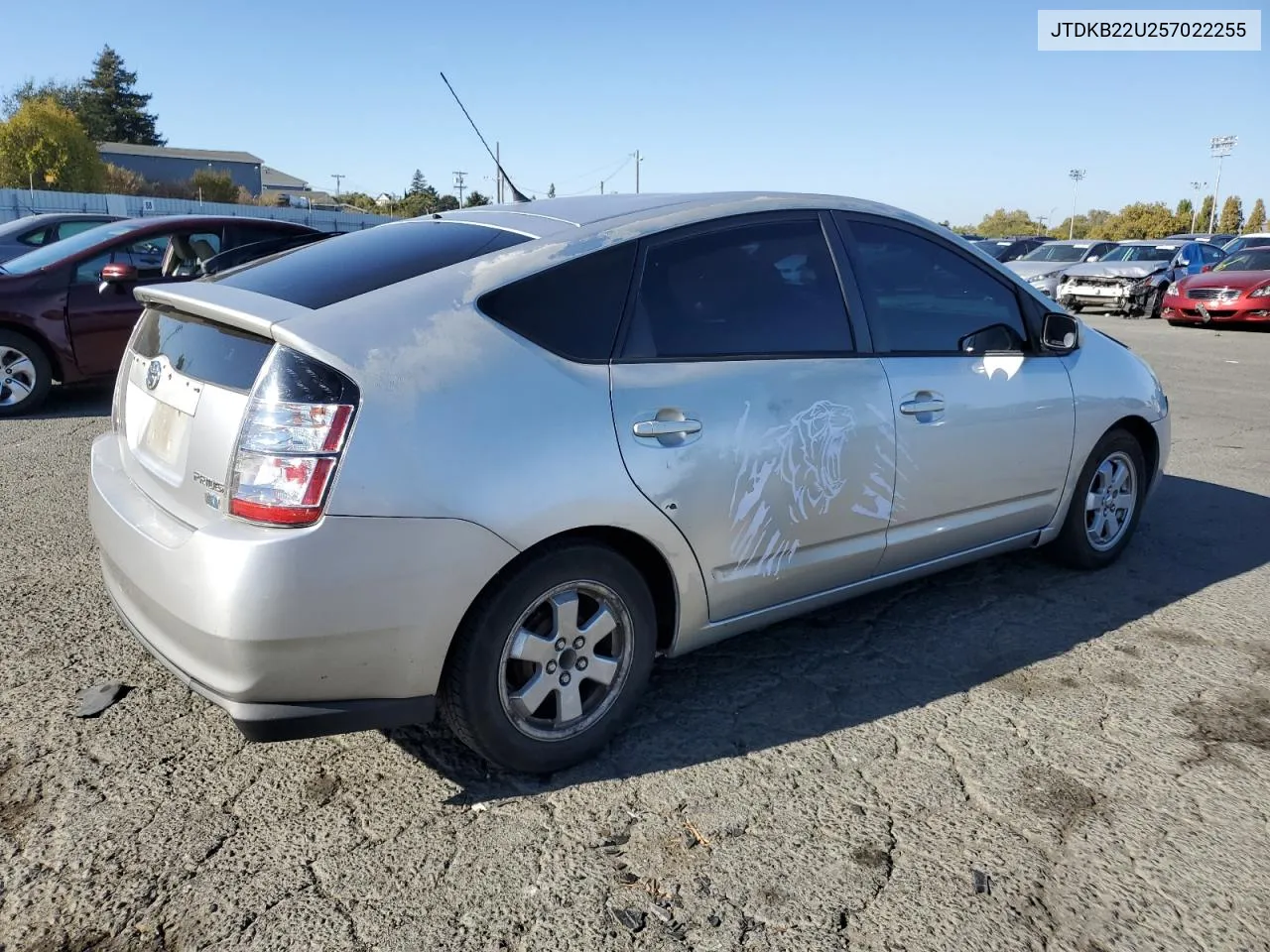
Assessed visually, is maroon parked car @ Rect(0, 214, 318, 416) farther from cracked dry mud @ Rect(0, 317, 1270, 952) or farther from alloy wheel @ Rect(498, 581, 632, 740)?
alloy wheel @ Rect(498, 581, 632, 740)

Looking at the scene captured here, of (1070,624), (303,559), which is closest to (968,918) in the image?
(303,559)

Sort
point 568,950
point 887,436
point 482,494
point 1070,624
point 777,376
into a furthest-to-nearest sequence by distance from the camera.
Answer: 1. point 1070,624
2. point 887,436
3. point 777,376
4. point 482,494
5. point 568,950

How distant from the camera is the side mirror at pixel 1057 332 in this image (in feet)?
13.8

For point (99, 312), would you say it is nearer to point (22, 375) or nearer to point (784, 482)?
point (22, 375)

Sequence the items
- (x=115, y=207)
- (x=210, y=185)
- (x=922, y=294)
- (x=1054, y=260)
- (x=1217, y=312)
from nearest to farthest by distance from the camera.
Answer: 1. (x=922, y=294)
2. (x=1217, y=312)
3. (x=1054, y=260)
4. (x=115, y=207)
5. (x=210, y=185)

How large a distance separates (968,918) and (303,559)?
1785 millimetres

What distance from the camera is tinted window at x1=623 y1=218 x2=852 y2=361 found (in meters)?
3.06

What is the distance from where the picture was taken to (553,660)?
2820 millimetres

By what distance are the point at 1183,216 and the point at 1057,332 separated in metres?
101

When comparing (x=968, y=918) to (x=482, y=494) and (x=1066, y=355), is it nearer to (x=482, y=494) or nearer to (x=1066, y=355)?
(x=482, y=494)

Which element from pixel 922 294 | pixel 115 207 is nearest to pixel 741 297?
pixel 922 294

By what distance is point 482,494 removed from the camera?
2537 mm

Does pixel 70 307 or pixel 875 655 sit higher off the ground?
pixel 70 307

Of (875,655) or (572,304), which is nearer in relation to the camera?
(572,304)
